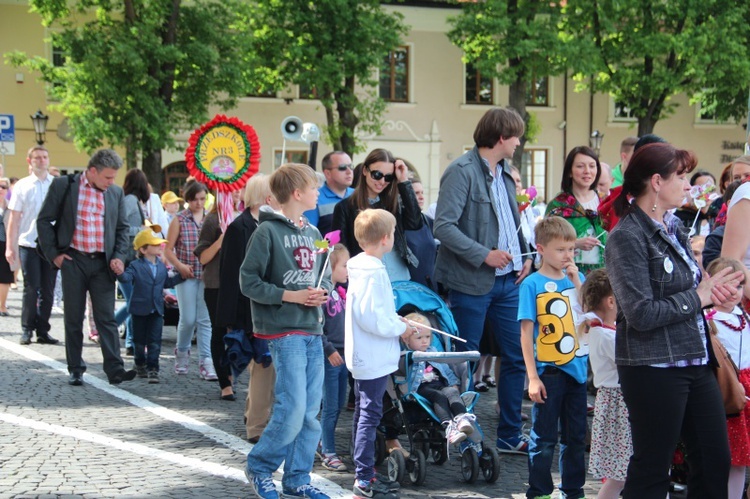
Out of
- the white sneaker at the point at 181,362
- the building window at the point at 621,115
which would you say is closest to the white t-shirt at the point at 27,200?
the white sneaker at the point at 181,362

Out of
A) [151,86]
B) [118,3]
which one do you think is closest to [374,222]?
[151,86]

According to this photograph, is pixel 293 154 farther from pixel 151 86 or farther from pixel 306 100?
pixel 151 86

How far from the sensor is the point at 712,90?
34.8 metres

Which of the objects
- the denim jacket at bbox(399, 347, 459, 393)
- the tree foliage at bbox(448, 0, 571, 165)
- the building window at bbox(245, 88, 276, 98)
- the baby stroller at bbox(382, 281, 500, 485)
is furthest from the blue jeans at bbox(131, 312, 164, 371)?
the building window at bbox(245, 88, 276, 98)

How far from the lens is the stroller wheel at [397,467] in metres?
6.19

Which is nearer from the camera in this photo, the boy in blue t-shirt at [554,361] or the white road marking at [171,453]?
the boy in blue t-shirt at [554,361]

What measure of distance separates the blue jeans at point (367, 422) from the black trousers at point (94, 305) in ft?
13.5

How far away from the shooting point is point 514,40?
29703mm

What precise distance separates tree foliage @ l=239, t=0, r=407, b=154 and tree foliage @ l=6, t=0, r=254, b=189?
175 centimetres

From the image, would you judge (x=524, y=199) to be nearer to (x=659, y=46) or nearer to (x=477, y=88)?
(x=659, y=46)

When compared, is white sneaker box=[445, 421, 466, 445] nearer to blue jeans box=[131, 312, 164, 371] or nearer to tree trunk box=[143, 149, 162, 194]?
blue jeans box=[131, 312, 164, 371]

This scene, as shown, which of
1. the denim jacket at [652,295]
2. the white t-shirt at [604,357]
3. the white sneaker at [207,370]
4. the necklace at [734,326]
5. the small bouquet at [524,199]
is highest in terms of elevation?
the small bouquet at [524,199]

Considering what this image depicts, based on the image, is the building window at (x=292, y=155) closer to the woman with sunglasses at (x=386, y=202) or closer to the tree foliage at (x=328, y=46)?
the tree foliage at (x=328, y=46)

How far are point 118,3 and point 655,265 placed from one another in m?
25.4
